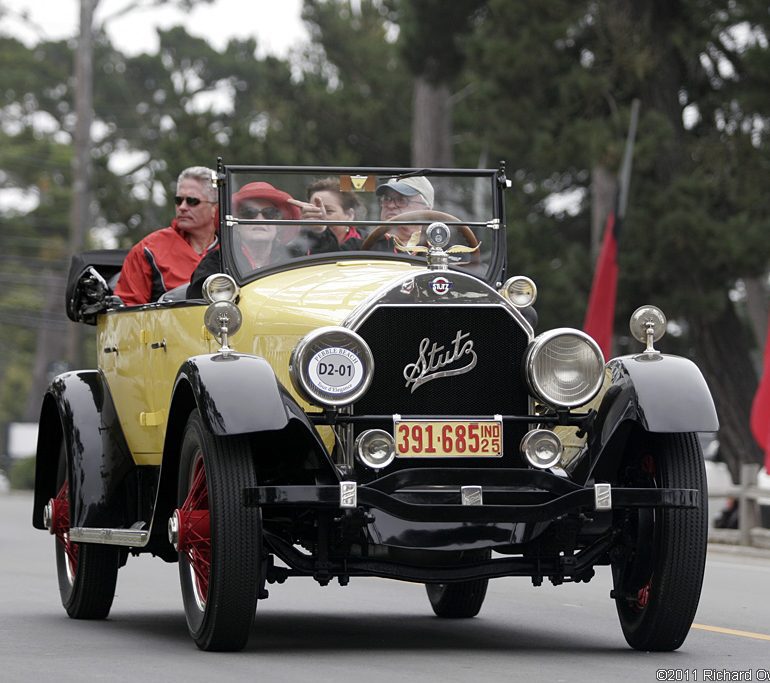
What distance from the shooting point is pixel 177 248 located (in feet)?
33.0

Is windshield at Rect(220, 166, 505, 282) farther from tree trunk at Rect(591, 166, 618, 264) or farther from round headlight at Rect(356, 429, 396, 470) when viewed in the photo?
tree trunk at Rect(591, 166, 618, 264)

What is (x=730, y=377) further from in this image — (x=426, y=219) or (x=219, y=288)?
(x=219, y=288)

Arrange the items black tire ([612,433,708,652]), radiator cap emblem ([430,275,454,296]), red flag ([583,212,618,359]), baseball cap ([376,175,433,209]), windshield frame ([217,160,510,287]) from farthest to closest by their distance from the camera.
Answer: red flag ([583,212,618,359]), baseball cap ([376,175,433,209]), windshield frame ([217,160,510,287]), radiator cap emblem ([430,275,454,296]), black tire ([612,433,708,652])

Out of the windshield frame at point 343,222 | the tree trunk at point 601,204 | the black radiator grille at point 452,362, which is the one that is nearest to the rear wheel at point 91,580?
the windshield frame at point 343,222

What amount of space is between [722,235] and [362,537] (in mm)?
16493

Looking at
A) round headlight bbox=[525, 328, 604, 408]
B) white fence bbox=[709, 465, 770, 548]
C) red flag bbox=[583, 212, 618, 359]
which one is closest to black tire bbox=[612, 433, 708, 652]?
round headlight bbox=[525, 328, 604, 408]

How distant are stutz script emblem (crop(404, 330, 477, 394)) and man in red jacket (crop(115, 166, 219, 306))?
7.84 ft

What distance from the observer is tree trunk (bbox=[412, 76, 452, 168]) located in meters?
31.0

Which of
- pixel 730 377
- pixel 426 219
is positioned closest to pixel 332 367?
pixel 426 219

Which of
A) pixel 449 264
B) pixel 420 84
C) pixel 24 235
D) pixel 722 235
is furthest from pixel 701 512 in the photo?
pixel 24 235

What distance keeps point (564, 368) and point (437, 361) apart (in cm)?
53

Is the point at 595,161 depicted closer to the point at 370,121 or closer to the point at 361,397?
the point at 370,121

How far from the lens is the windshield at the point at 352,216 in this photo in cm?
886

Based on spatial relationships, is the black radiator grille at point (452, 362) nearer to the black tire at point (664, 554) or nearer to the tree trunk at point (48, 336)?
the black tire at point (664, 554)
